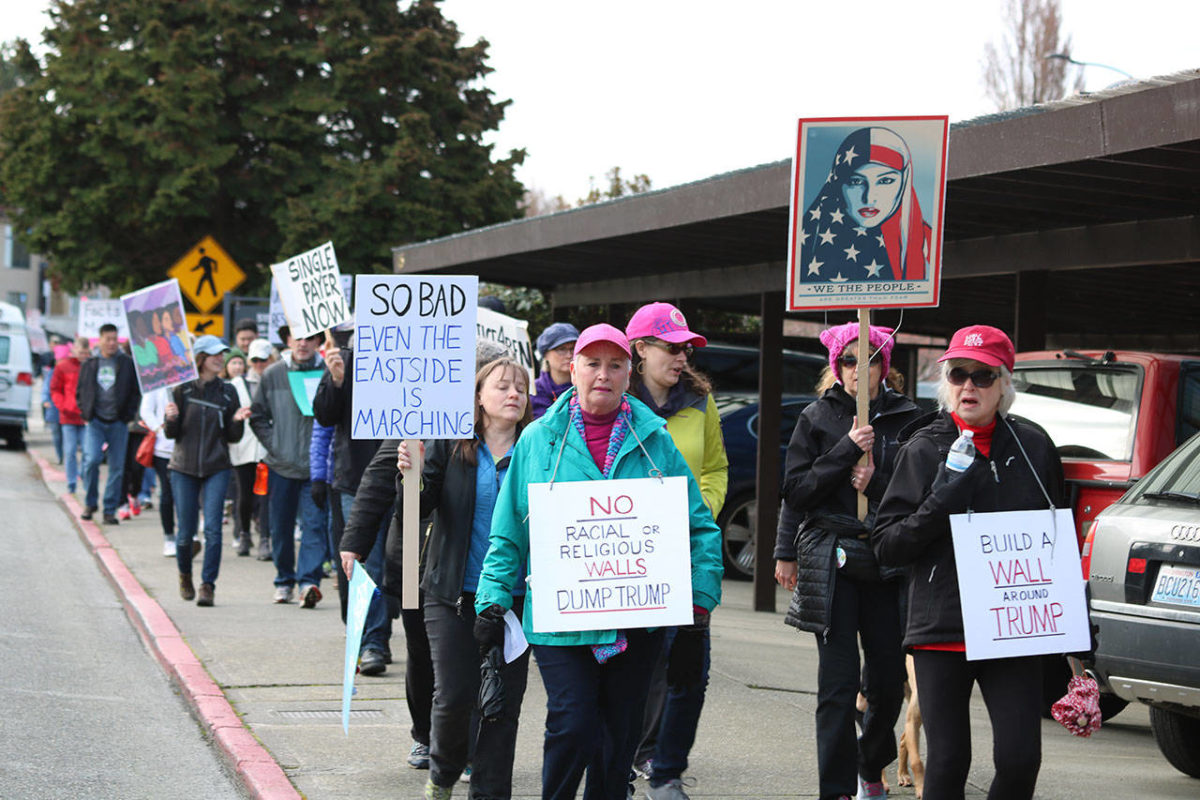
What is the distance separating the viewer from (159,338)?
12.3m

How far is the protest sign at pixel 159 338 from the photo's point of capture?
11992 millimetres

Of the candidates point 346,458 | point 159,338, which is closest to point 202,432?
point 159,338

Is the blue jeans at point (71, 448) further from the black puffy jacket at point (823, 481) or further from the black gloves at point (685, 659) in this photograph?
the black gloves at point (685, 659)

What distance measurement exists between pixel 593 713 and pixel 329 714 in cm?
350

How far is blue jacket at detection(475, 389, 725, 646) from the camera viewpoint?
16.1ft

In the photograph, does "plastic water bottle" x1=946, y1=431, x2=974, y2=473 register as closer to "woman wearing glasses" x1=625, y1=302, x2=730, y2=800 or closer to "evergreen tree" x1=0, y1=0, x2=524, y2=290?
"woman wearing glasses" x1=625, y1=302, x2=730, y2=800

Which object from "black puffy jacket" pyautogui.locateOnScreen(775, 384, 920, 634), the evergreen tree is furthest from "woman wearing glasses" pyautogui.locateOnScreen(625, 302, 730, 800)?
the evergreen tree

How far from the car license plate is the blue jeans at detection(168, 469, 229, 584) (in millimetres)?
7101

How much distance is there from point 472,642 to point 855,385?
71.1 inches

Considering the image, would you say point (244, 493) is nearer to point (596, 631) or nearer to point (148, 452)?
point (148, 452)

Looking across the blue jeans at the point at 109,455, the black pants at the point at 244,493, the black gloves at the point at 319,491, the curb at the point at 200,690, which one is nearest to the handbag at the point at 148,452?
the black pants at the point at 244,493

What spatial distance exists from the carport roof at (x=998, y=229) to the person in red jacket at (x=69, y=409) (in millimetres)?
6375

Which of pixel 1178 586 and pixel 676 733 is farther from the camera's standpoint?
pixel 1178 586

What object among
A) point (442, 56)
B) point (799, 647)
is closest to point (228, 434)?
point (799, 647)
